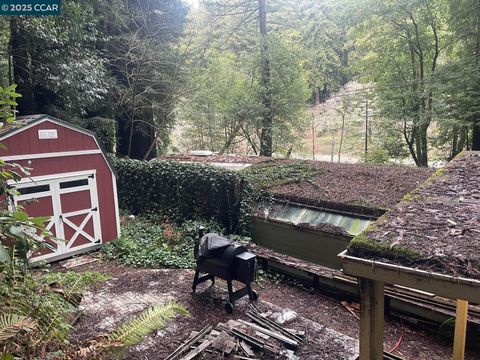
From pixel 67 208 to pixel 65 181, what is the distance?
62 cm

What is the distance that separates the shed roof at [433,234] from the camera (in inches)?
85.7

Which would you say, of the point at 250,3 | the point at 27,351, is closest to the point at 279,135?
the point at 250,3

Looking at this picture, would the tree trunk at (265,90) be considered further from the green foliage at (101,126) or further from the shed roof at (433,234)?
the shed roof at (433,234)

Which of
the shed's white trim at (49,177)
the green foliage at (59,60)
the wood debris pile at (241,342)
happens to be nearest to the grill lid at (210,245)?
the wood debris pile at (241,342)

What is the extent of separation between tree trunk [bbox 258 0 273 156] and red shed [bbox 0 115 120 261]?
8.41 m

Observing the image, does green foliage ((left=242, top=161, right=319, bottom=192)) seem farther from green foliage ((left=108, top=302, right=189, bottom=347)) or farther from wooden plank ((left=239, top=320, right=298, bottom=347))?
green foliage ((left=108, top=302, right=189, bottom=347))

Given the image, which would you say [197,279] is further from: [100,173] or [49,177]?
[100,173]

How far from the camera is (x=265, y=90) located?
14711mm

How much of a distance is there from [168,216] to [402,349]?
717 cm

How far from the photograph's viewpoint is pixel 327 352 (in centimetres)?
410

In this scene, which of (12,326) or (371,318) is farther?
(371,318)

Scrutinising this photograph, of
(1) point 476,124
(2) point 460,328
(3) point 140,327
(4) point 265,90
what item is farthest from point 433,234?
(4) point 265,90

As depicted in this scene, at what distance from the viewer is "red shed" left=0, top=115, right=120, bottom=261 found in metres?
6.69

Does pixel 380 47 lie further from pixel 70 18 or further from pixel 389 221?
pixel 389 221
